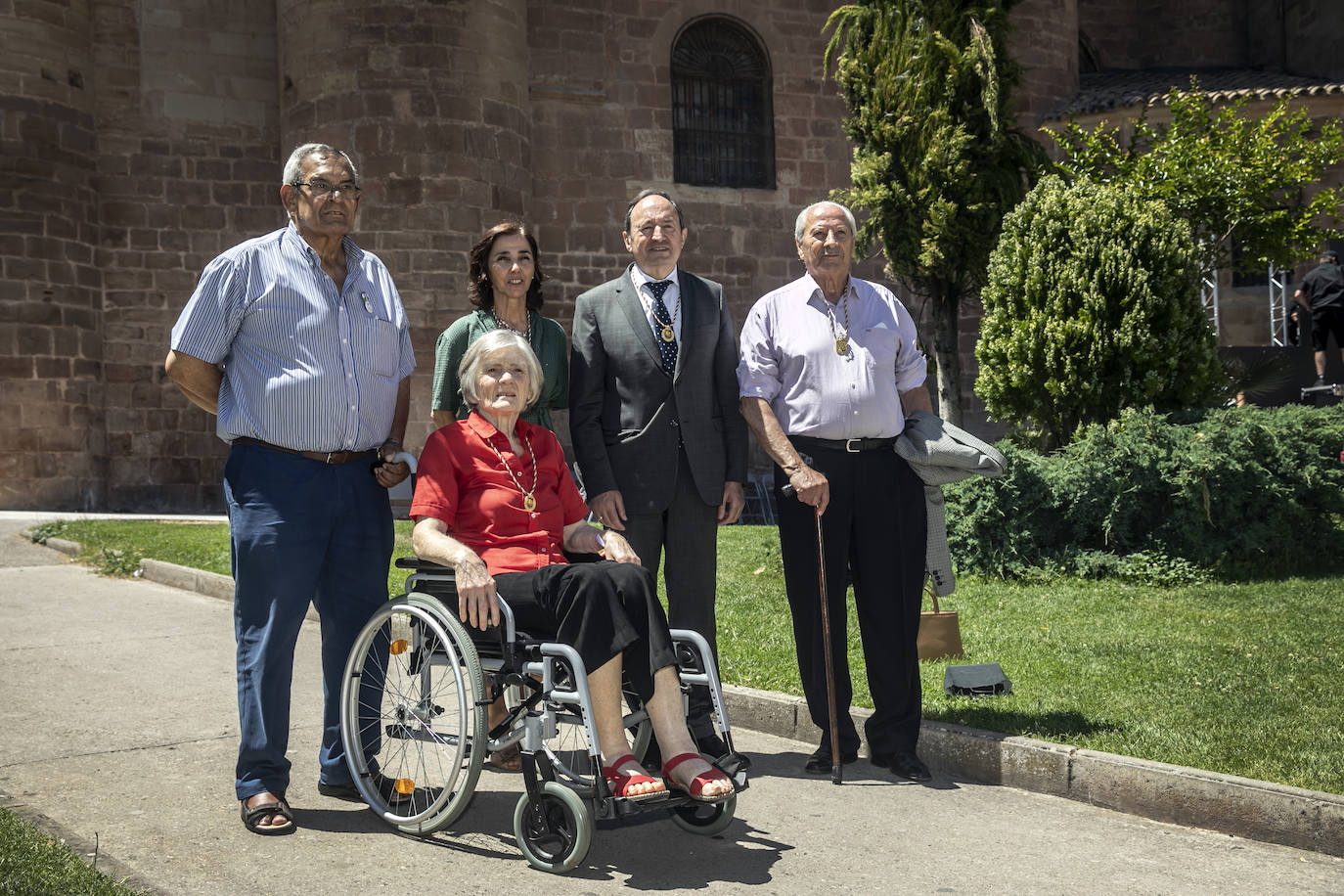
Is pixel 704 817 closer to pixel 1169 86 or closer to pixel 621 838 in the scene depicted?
pixel 621 838

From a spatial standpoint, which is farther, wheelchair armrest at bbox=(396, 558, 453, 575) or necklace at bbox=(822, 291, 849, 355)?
necklace at bbox=(822, 291, 849, 355)

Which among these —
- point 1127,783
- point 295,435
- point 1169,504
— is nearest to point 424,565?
point 295,435

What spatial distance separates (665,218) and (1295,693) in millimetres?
3305

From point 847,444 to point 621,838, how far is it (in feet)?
5.65

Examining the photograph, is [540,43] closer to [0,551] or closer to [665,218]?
[0,551]

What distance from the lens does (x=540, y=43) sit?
1711 cm

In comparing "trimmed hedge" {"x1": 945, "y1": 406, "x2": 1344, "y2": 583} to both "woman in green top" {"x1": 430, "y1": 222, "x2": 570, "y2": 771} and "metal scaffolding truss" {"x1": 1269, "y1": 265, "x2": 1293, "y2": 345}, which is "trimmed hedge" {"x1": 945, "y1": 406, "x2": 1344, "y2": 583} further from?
"metal scaffolding truss" {"x1": 1269, "y1": 265, "x2": 1293, "y2": 345}

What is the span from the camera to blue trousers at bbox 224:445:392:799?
423cm

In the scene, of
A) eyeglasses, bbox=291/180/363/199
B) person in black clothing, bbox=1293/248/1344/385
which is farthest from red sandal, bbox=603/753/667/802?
person in black clothing, bbox=1293/248/1344/385

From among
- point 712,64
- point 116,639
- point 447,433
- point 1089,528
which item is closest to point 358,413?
point 447,433

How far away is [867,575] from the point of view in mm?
5082

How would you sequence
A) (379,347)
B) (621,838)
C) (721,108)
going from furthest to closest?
(721,108)
(379,347)
(621,838)

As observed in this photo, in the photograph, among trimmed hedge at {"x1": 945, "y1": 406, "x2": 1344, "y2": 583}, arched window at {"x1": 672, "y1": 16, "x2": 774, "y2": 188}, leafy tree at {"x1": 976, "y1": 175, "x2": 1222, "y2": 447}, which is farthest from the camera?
arched window at {"x1": 672, "y1": 16, "x2": 774, "y2": 188}

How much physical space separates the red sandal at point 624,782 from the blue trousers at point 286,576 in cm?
107
